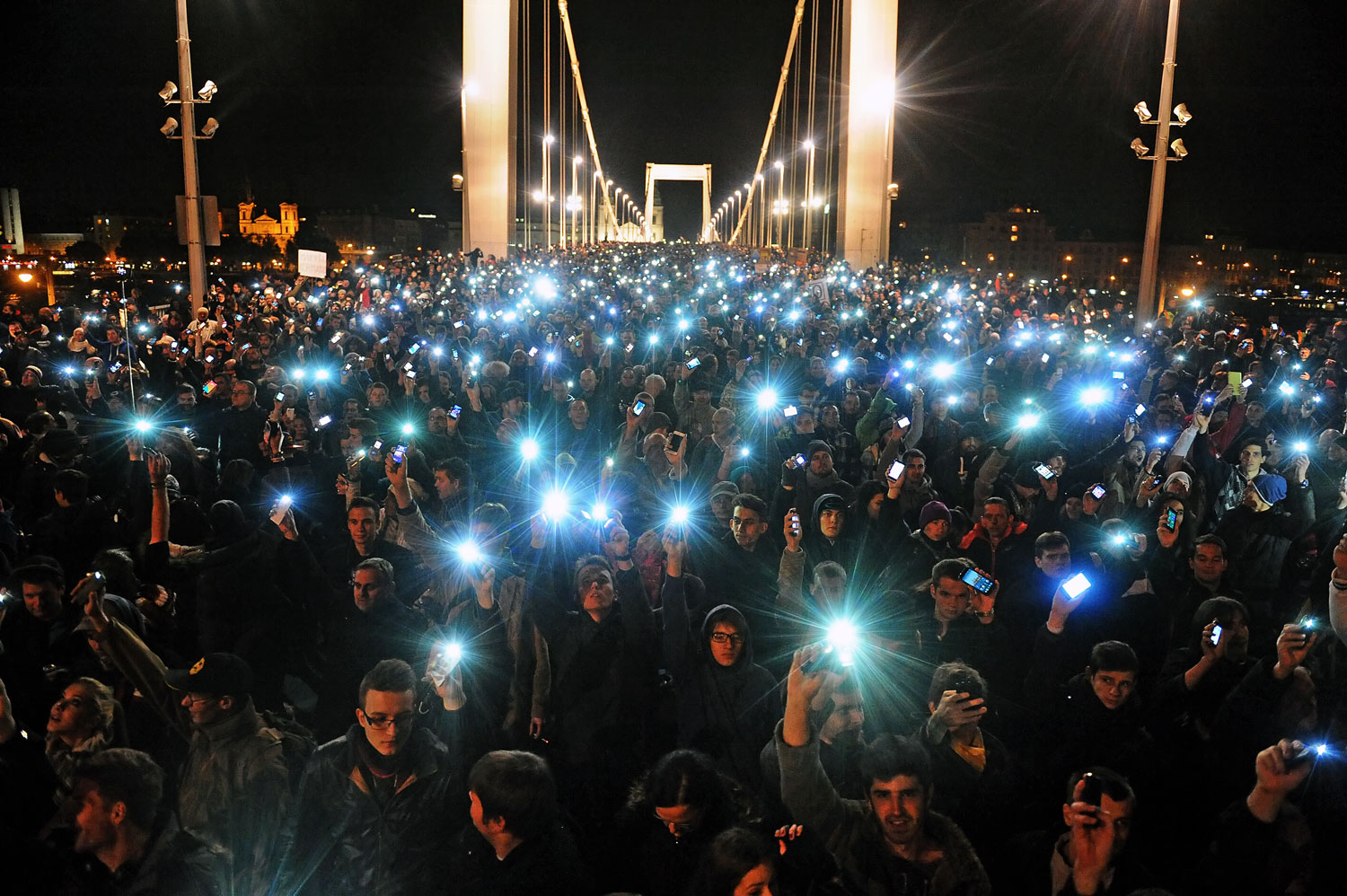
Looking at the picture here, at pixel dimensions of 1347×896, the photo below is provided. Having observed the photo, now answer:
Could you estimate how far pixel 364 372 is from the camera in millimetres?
10391

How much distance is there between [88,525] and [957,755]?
4.47m

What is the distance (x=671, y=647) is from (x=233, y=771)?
166 cm

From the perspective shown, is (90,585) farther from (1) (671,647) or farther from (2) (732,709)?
(2) (732,709)

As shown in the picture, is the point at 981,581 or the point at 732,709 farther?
the point at 981,581

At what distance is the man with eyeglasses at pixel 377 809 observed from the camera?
9.83ft

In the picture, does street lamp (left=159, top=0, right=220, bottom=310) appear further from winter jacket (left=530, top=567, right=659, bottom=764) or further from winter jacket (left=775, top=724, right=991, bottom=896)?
winter jacket (left=775, top=724, right=991, bottom=896)

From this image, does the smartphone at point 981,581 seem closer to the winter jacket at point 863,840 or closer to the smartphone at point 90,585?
the winter jacket at point 863,840

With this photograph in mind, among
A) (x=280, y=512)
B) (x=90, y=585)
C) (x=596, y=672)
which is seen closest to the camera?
(x=90, y=585)

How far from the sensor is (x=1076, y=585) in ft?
13.0

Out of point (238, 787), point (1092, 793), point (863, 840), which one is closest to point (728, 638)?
point (863, 840)

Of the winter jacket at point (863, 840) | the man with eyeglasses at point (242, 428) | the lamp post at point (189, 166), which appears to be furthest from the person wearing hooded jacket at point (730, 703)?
the lamp post at point (189, 166)

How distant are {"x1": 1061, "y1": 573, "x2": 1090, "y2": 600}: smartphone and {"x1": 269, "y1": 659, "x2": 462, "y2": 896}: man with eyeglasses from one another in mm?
2341

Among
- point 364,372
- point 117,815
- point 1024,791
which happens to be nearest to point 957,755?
point 1024,791

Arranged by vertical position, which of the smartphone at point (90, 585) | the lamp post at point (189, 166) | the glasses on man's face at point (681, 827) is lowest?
the glasses on man's face at point (681, 827)
